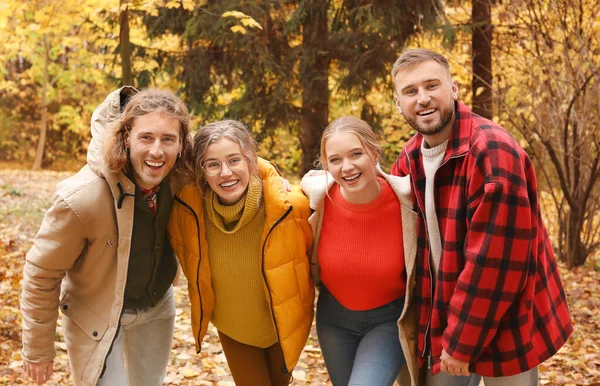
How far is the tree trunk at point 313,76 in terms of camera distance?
8141 millimetres

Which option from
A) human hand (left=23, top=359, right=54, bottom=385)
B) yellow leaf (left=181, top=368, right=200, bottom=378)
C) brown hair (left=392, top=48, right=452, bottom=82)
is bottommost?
yellow leaf (left=181, top=368, right=200, bottom=378)

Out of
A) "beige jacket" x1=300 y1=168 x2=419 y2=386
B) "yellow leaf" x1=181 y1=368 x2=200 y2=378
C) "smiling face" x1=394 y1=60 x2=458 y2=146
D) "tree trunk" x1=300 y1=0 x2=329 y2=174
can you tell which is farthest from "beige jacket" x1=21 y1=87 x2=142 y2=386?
"tree trunk" x1=300 y1=0 x2=329 y2=174

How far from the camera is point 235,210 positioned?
306 centimetres

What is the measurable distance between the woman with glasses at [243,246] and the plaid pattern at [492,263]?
2.53 ft

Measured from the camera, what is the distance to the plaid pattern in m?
2.39

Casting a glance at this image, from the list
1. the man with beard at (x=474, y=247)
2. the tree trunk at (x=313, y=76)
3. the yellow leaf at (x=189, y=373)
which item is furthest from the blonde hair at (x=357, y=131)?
the tree trunk at (x=313, y=76)

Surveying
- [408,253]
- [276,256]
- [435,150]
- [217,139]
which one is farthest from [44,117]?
[435,150]

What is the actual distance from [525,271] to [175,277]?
6.82 ft

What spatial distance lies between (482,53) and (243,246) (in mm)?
6563

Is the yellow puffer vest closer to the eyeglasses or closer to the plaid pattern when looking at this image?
the eyeglasses

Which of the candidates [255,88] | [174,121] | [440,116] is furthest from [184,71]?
[440,116]

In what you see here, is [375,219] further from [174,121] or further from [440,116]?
[174,121]

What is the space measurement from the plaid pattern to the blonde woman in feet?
0.90

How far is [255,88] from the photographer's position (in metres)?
8.60
